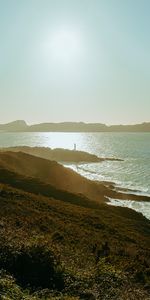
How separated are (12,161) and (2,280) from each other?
7219 centimetres

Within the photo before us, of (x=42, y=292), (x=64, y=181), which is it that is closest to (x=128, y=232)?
(x=42, y=292)

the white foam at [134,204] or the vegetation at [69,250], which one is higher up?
the vegetation at [69,250]

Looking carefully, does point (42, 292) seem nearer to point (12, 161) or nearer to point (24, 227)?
point (24, 227)

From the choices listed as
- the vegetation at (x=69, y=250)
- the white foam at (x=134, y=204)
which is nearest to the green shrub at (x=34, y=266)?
the vegetation at (x=69, y=250)

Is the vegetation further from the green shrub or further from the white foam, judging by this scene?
the white foam

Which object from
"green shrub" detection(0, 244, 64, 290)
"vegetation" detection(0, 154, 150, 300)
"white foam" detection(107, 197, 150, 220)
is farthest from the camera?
"white foam" detection(107, 197, 150, 220)

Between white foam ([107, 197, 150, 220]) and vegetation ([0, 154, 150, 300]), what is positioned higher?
vegetation ([0, 154, 150, 300])

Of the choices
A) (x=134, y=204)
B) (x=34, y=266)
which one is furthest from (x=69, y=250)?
(x=134, y=204)

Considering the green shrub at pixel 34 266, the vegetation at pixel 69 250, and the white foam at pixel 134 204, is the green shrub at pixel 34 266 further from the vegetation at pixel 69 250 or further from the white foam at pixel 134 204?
the white foam at pixel 134 204

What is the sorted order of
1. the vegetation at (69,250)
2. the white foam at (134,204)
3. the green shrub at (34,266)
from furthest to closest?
the white foam at (134,204)
the green shrub at (34,266)
the vegetation at (69,250)

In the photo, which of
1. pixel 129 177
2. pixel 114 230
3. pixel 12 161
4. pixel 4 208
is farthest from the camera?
pixel 129 177

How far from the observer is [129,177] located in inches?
4803

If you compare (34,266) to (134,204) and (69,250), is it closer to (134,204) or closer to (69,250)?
(69,250)

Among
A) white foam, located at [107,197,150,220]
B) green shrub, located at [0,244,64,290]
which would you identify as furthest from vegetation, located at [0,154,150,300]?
white foam, located at [107,197,150,220]
